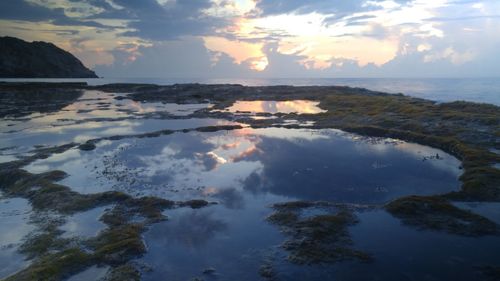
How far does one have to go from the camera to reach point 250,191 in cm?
2769

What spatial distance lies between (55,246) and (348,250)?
1471cm

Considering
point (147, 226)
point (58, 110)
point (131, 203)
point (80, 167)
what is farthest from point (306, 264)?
point (58, 110)

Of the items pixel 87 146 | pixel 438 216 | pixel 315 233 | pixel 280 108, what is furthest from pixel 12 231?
pixel 280 108

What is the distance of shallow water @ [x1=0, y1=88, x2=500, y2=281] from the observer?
16.9 m

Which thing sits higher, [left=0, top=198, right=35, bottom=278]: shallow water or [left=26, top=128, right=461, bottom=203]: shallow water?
[left=26, top=128, right=461, bottom=203]: shallow water

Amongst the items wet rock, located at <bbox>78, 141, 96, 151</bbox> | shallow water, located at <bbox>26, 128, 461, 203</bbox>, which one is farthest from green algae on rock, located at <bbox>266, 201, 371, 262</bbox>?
wet rock, located at <bbox>78, 141, 96, 151</bbox>

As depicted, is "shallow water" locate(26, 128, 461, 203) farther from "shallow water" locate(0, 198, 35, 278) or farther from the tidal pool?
the tidal pool

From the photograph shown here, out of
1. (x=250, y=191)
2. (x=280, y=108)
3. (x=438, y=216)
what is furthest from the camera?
(x=280, y=108)

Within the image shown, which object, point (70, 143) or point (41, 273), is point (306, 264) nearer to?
point (41, 273)

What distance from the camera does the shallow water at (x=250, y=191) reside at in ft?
55.5

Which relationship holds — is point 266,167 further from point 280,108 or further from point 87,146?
point 280,108

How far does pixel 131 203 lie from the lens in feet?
82.6

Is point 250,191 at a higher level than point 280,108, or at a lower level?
lower

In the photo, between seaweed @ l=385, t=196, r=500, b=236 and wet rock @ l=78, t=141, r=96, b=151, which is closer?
seaweed @ l=385, t=196, r=500, b=236
